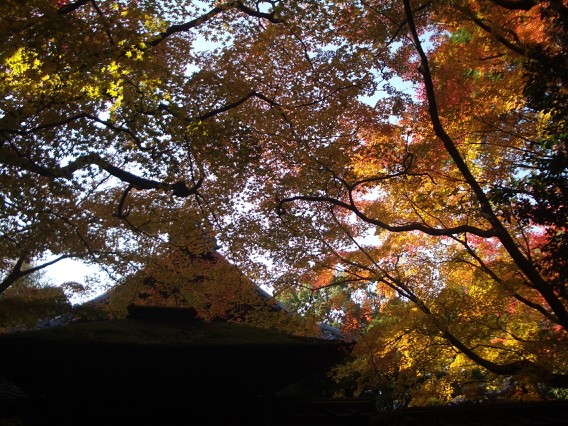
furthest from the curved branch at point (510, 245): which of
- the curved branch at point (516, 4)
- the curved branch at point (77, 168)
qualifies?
the curved branch at point (77, 168)

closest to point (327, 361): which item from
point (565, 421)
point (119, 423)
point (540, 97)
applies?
point (119, 423)

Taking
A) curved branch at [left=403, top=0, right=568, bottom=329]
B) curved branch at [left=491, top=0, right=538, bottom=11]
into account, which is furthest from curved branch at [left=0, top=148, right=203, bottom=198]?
curved branch at [left=491, top=0, right=538, bottom=11]

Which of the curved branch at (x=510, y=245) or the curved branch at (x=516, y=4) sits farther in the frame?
the curved branch at (x=516, y=4)

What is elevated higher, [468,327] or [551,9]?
[551,9]

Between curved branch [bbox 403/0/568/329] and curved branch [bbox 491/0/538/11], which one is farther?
curved branch [bbox 491/0/538/11]

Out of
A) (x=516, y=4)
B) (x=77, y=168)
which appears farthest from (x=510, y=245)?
(x=77, y=168)

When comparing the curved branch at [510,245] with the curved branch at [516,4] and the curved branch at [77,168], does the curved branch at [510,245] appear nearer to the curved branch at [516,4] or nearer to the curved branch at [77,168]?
the curved branch at [516,4]

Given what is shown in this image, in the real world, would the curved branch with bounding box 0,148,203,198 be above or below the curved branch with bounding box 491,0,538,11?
below

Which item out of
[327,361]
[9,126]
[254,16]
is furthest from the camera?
[254,16]

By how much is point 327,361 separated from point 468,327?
5492mm

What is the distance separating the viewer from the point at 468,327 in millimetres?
9234

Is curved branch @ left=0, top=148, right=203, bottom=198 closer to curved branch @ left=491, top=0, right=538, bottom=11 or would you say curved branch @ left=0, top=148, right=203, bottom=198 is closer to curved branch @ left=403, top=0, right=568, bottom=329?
curved branch @ left=403, top=0, right=568, bottom=329

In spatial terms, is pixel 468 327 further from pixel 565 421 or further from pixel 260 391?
pixel 260 391

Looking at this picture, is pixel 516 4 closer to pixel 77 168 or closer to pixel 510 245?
pixel 510 245
